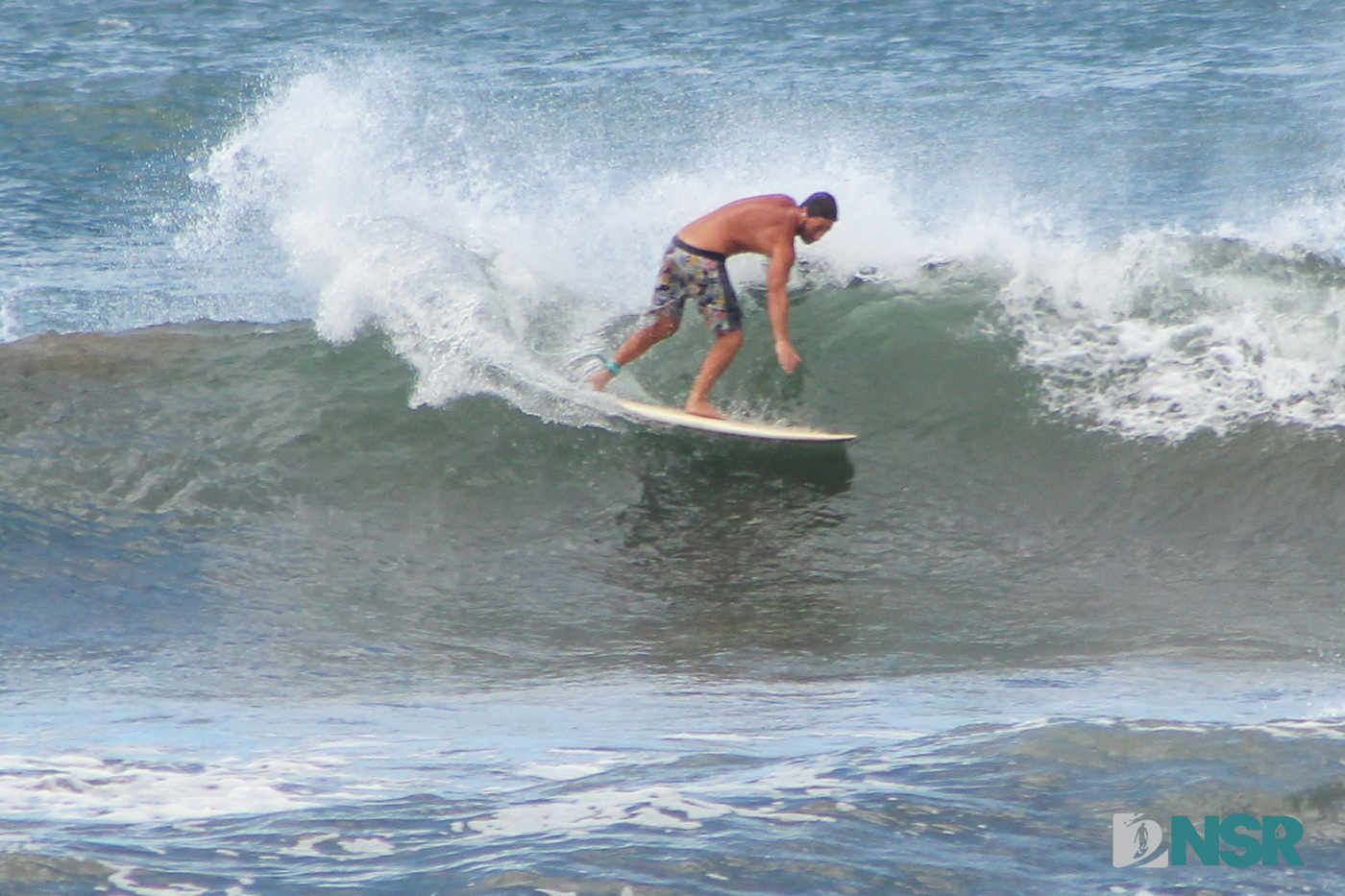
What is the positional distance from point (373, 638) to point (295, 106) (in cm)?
648

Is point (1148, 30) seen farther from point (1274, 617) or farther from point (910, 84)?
point (1274, 617)

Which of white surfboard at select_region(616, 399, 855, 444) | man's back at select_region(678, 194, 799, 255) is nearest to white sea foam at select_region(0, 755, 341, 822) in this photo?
Answer: white surfboard at select_region(616, 399, 855, 444)

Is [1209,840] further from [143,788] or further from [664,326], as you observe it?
[664,326]

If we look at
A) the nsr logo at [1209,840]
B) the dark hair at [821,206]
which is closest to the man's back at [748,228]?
the dark hair at [821,206]

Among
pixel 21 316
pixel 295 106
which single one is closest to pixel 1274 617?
pixel 295 106

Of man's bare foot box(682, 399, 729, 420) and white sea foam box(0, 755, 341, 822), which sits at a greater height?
man's bare foot box(682, 399, 729, 420)

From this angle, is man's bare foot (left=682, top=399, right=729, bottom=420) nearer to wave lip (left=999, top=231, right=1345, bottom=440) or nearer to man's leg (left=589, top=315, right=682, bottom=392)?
man's leg (left=589, top=315, right=682, bottom=392)

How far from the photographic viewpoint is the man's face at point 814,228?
22.2 feet

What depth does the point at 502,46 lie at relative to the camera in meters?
21.2

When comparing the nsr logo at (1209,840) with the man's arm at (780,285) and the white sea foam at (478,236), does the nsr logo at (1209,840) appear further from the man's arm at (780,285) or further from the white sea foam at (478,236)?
the white sea foam at (478,236)

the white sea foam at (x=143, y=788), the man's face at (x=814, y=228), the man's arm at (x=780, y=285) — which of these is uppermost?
the man's face at (x=814, y=228)

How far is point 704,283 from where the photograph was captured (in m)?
7.09

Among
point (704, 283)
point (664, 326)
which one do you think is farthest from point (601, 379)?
point (704, 283)

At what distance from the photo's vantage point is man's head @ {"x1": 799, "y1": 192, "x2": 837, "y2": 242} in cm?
677
